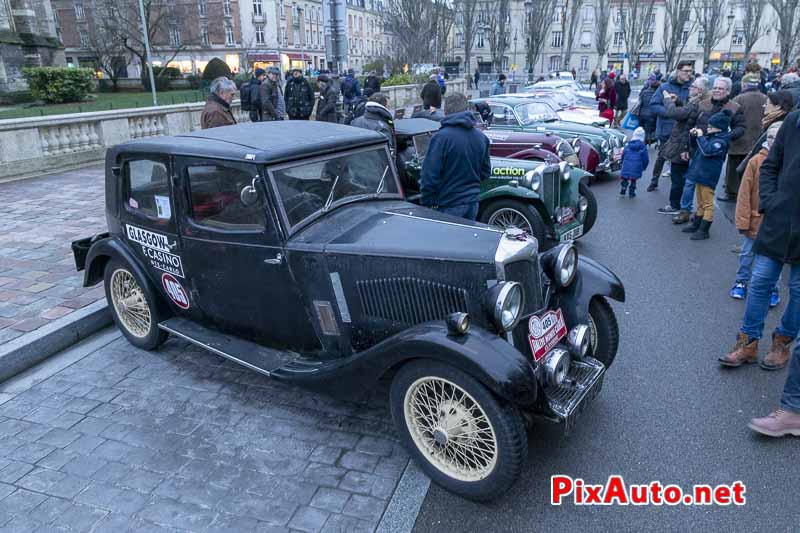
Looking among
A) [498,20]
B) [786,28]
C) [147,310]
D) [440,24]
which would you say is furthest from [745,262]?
[786,28]

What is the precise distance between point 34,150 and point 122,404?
898cm

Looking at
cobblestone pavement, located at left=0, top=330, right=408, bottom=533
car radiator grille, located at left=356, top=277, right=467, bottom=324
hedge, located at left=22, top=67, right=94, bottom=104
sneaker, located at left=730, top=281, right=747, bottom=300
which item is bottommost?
cobblestone pavement, located at left=0, top=330, right=408, bottom=533

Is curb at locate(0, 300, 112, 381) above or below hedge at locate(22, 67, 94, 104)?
below

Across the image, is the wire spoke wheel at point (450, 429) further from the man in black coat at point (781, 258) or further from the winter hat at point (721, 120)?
the winter hat at point (721, 120)

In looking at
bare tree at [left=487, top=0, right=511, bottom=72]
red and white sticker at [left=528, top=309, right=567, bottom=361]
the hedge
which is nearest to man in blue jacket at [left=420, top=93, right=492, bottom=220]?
red and white sticker at [left=528, top=309, right=567, bottom=361]

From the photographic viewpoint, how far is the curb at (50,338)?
4426 mm

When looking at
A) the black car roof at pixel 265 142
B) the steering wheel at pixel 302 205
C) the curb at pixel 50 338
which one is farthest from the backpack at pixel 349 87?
the steering wheel at pixel 302 205

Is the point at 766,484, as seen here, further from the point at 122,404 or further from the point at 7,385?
the point at 7,385

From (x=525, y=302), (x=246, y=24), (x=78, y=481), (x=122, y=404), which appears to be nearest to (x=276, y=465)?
(x=78, y=481)

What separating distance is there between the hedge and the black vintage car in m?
21.8

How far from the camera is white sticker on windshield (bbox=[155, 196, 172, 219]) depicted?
4146mm

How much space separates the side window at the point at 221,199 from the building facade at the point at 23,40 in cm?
2445

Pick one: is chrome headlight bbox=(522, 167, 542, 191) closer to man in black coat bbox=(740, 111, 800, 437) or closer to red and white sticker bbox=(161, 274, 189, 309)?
man in black coat bbox=(740, 111, 800, 437)

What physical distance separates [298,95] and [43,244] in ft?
22.3
